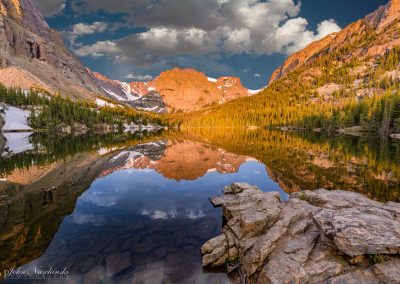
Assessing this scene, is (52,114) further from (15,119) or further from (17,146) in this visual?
(17,146)

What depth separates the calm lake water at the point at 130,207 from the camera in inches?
462

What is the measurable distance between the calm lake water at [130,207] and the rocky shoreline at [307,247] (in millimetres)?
1513

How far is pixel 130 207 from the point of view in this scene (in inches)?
811

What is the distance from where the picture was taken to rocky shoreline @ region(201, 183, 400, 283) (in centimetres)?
907

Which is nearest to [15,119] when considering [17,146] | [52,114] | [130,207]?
[52,114]

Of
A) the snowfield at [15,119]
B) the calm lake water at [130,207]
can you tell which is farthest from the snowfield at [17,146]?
the snowfield at [15,119]

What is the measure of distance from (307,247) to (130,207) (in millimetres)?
14156

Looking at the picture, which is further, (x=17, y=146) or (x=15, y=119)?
(x=15, y=119)

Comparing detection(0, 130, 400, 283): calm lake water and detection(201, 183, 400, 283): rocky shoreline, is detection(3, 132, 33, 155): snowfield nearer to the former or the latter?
detection(0, 130, 400, 283): calm lake water

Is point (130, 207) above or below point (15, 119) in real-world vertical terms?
below

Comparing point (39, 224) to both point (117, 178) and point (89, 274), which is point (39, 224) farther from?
point (117, 178)

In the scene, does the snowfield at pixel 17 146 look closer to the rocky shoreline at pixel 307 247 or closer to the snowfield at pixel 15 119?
the rocky shoreline at pixel 307 247

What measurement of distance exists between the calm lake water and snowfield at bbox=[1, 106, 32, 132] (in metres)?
99.3

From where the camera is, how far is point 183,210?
65.3 ft
